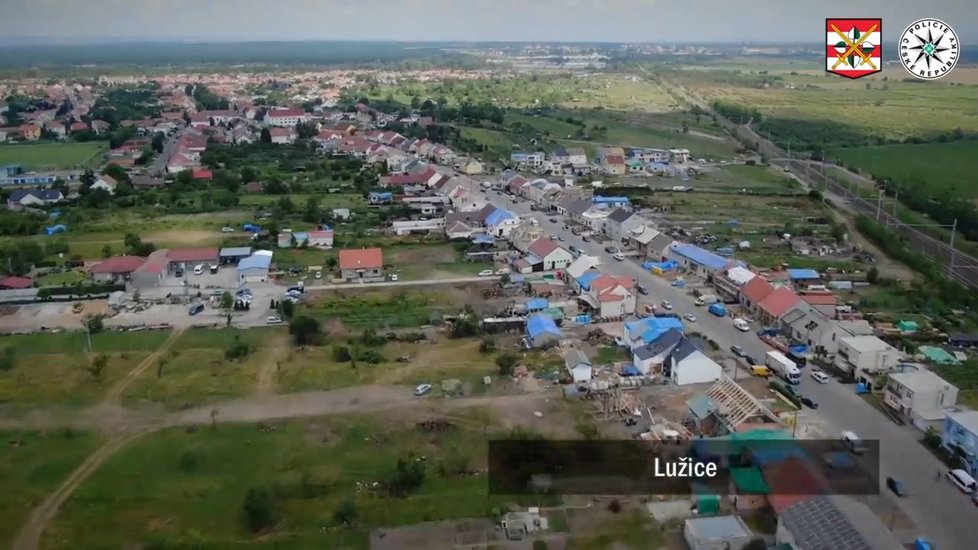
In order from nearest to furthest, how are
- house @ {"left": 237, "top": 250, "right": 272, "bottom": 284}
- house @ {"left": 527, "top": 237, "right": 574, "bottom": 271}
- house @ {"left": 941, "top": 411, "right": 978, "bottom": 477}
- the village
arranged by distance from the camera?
1. house @ {"left": 941, "top": 411, "right": 978, "bottom": 477}
2. the village
3. house @ {"left": 237, "top": 250, "right": 272, "bottom": 284}
4. house @ {"left": 527, "top": 237, "right": 574, "bottom": 271}

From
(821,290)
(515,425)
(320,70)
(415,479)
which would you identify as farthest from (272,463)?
(320,70)

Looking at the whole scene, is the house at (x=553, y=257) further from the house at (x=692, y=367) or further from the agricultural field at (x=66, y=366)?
the agricultural field at (x=66, y=366)

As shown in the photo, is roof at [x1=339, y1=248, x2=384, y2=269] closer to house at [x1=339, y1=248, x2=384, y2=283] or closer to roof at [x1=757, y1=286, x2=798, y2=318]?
house at [x1=339, y1=248, x2=384, y2=283]

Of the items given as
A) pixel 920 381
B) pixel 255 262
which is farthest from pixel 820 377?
pixel 255 262

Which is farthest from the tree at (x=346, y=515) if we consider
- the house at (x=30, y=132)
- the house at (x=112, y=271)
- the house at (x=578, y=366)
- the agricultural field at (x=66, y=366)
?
the house at (x=30, y=132)

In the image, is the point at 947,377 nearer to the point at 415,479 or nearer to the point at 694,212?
the point at 415,479

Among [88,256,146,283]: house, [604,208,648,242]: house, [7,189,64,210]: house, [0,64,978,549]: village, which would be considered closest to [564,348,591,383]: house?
[0,64,978,549]: village
